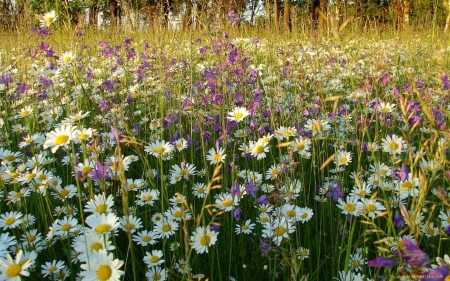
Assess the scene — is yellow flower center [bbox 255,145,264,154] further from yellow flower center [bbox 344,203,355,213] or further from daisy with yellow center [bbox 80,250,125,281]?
daisy with yellow center [bbox 80,250,125,281]

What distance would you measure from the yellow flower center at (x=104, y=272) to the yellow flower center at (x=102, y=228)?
6.0 inches

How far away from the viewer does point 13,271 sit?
94 cm

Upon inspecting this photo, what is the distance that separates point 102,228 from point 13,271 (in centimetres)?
23

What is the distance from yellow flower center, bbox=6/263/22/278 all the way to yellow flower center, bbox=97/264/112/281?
0.21 m

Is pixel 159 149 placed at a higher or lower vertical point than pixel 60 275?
higher

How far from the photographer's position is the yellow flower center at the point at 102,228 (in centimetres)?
105

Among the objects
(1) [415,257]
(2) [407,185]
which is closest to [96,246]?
(1) [415,257]

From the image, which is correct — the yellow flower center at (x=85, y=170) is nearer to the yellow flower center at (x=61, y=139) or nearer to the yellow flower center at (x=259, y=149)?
the yellow flower center at (x=61, y=139)

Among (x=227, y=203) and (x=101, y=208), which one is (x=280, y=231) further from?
(x=101, y=208)

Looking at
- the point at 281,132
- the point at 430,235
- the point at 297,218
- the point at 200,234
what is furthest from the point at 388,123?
the point at 200,234

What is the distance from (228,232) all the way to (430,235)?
74 cm

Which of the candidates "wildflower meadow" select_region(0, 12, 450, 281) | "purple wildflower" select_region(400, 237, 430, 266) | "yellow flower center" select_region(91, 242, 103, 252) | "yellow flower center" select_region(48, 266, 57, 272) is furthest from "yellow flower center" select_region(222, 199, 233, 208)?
"purple wildflower" select_region(400, 237, 430, 266)

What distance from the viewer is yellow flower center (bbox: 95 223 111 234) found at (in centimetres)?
105

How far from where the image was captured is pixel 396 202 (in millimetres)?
1422
